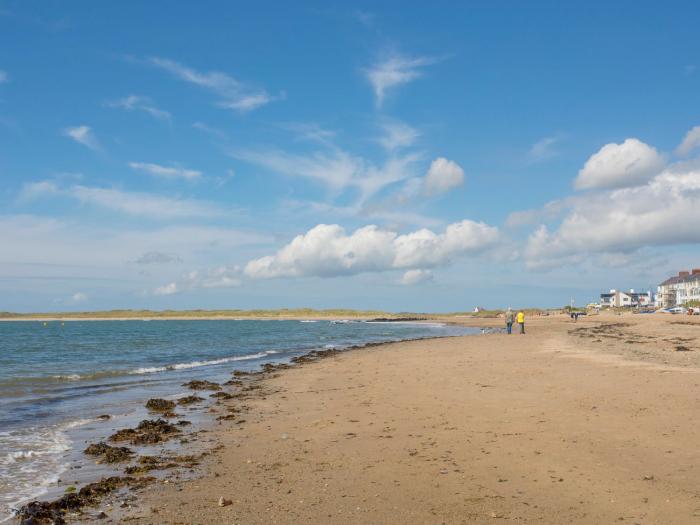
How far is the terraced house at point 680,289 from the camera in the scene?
13338 centimetres

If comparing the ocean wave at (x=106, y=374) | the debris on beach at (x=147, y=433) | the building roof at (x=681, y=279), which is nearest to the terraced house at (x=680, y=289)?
the building roof at (x=681, y=279)

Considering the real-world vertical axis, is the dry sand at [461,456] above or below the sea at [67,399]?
above

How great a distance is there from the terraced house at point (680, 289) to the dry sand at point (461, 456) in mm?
132892

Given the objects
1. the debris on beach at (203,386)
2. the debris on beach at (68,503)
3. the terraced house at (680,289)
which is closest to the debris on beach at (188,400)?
the debris on beach at (203,386)

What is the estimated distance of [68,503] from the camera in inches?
290

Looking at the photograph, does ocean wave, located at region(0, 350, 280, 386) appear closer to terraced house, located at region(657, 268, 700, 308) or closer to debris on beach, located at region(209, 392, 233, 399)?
debris on beach, located at region(209, 392, 233, 399)

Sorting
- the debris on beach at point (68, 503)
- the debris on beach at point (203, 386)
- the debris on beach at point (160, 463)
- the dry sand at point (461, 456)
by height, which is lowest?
the debris on beach at point (203, 386)

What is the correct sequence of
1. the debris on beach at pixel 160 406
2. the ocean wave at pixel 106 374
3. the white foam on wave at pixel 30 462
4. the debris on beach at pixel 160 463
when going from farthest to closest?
the ocean wave at pixel 106 374, the debris on beach at pixel 160 406, the debris on beach at pixel 160 463, the white foam on wave at pixel 30 462

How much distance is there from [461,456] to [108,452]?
6681mm

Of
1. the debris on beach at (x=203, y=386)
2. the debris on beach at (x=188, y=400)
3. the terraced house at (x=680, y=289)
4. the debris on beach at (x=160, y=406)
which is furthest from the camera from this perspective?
the terraced house at (x=680, y=289)

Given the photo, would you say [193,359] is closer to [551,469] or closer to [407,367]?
[407,367]

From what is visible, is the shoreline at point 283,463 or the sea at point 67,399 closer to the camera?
the shoreline at point 283,463

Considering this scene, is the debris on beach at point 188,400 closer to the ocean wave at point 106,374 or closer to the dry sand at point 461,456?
the dry sand at point 461,456

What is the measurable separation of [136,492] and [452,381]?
11861 mm
